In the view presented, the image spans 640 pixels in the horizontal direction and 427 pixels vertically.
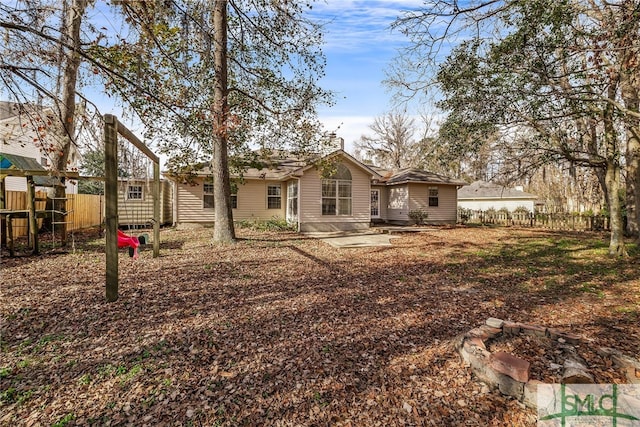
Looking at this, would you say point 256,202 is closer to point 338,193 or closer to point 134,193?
point 338,193

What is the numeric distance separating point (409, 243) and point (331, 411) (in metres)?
9.69

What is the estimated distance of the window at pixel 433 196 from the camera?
64.1ft

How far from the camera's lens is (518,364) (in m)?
2.61

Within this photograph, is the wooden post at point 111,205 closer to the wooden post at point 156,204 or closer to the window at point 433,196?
the wooden post at point 156,204

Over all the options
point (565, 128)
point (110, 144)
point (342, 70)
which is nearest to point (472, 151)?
point (565, 128)

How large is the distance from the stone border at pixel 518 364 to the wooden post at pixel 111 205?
4.77 meters

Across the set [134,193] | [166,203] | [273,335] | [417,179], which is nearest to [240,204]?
[166,203]

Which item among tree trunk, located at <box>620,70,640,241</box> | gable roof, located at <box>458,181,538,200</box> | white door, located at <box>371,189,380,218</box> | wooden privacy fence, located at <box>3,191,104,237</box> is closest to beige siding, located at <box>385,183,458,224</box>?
white door, located at <box>371,189,380,218</box>

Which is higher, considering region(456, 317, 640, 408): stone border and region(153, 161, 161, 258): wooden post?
region(153, 161, 161, 258): wooden post

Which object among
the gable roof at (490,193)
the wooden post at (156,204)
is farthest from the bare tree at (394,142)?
the wooden post at (156,204)

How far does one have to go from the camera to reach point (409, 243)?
1152cm

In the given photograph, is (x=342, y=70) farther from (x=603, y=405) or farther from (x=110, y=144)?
(x=603, y=405)

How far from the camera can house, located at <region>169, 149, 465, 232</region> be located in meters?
14.4

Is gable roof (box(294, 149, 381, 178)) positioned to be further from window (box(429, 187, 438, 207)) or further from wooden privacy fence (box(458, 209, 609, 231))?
wooden privacy fence (box(458, 209, 609, 231))
